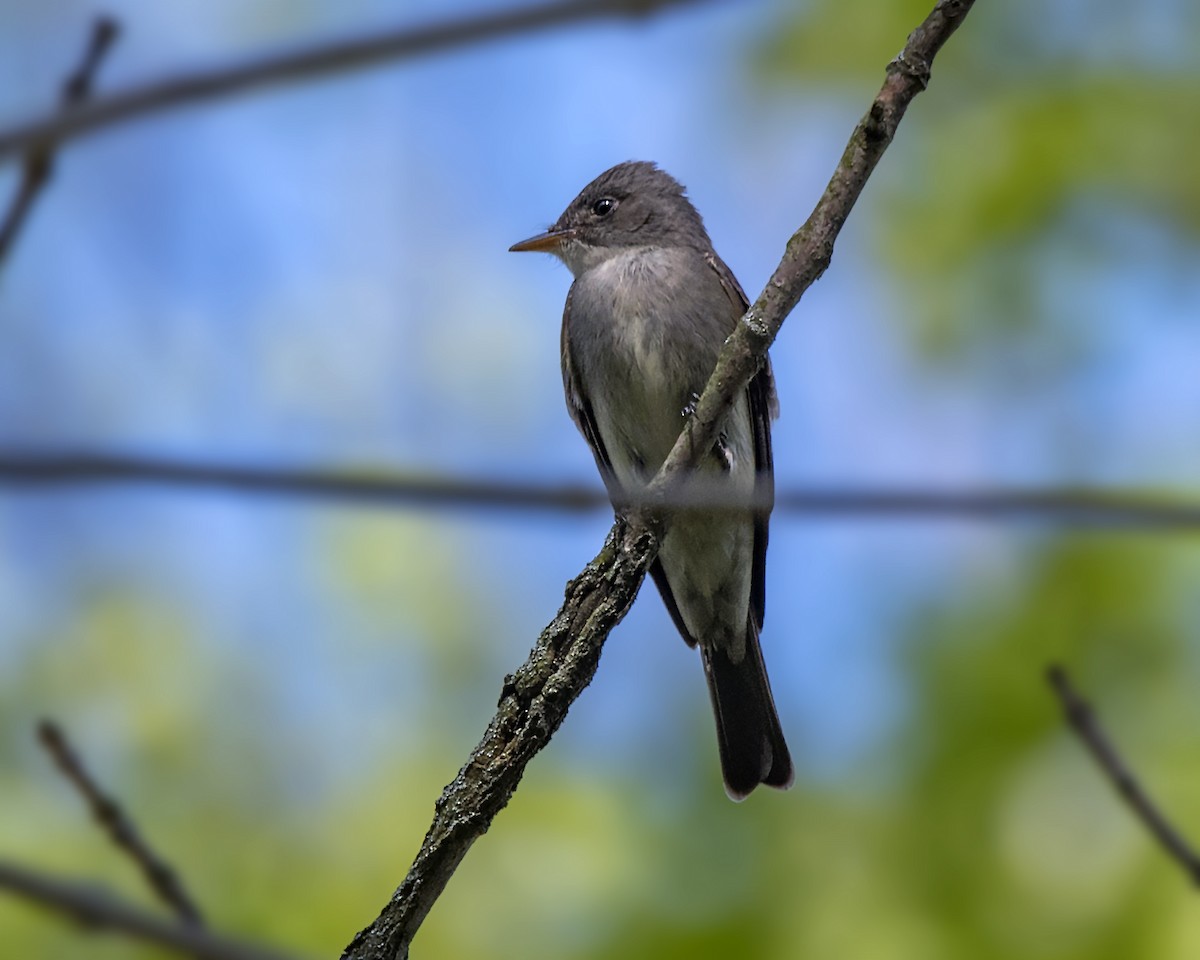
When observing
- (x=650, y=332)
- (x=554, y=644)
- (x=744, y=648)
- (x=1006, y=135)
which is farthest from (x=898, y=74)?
(x=1006, y=135)

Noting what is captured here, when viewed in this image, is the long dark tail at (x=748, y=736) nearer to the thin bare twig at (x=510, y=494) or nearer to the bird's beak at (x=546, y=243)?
the bird's beak at (x=546, y=243)

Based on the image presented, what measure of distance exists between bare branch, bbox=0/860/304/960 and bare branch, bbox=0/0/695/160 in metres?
0.72

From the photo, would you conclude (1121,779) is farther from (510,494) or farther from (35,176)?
(35,176)

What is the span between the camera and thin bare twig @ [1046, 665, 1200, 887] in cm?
274

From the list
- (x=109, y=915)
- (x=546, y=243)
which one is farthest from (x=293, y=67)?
(x=546, y=243)

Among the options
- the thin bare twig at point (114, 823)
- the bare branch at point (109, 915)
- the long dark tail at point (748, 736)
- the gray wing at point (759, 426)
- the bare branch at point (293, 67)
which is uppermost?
the gray wing at point (759, 426)

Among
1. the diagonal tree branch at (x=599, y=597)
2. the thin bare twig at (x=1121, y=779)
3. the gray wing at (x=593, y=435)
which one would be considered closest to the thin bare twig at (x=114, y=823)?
the diagonal tree branch at (x=599, y=597)

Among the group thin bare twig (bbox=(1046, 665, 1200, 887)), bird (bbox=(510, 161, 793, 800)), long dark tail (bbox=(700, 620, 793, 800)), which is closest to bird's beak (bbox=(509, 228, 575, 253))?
bird (bbox=(510, 161, 793, 800))

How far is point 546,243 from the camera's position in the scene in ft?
26.6

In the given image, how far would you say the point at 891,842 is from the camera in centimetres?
681

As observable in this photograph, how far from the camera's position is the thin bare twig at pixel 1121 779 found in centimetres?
274

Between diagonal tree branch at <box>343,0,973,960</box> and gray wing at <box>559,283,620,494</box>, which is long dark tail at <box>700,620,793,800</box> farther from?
diagonal tree branch at <box>343,0,973,960</box>

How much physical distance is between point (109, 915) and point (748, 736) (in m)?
5.37

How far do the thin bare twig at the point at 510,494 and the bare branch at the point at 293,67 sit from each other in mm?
332
